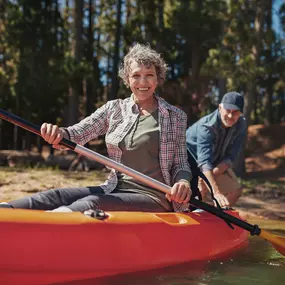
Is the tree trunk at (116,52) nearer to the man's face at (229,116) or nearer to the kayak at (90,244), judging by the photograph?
the man's face at (229,116)

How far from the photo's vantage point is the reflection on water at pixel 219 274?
2.82 m

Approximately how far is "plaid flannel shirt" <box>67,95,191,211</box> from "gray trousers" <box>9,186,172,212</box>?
0.14m

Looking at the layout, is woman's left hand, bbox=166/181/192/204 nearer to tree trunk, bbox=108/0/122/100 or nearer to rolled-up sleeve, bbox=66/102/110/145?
rolled-up sleeve, bbox=66/102/110/145

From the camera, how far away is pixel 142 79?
10.4 ft

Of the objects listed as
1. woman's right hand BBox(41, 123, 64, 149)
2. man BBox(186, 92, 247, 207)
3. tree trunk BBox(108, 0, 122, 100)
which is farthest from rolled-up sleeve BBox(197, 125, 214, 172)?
tree trunk BBox(108, 0, 122, 100)

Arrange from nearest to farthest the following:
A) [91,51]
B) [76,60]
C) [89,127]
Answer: [89,127], [76,60], [91,51]

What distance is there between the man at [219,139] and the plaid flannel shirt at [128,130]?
105 cm

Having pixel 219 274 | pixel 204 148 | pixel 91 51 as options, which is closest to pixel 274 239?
pixel 219 274

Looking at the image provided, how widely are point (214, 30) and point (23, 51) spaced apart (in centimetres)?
744

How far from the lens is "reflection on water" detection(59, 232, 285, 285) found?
2.82 meters

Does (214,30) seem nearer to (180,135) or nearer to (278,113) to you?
(278,113)

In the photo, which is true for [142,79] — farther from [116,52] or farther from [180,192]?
[116,52]

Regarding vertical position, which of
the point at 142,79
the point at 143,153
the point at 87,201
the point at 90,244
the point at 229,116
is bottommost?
the point at 90,244

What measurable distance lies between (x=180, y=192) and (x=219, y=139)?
1.73 metres
